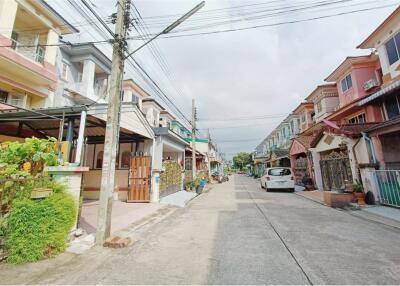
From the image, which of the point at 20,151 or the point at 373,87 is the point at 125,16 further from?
the point at 373,87

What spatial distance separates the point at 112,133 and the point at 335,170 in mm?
12596

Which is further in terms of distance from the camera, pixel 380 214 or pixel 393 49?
pixel 393 49

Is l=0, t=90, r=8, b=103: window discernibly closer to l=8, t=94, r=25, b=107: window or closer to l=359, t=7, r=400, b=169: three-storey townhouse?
l=8, t=94, r=25, b=107: window

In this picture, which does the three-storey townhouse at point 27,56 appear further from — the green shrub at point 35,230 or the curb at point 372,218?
the curb at point 372,218

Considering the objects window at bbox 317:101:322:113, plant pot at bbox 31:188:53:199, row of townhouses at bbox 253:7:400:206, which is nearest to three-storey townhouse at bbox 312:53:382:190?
Answer: row of townhouses at bbox 253:7:400:206

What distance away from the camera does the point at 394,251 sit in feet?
12.6

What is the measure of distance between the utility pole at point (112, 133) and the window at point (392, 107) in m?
13.1

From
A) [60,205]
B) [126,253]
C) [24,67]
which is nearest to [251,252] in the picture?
[126,253]

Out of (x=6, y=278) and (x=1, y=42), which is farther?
(x=1, y=42)

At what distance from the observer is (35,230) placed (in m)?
3.60

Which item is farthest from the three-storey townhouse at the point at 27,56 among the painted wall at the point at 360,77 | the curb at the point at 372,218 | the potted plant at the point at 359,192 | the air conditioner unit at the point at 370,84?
the painted wall at the point at 360,77

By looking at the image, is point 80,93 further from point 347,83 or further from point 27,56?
point 347,83

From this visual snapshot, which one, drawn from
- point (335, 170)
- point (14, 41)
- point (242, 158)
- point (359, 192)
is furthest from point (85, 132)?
point (242, 158)

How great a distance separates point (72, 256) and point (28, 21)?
42.1 ft
